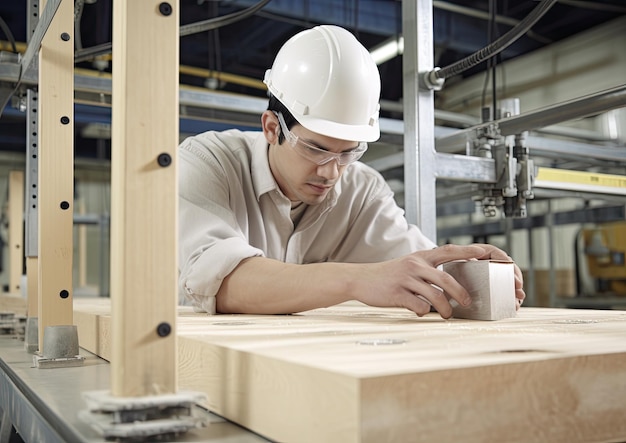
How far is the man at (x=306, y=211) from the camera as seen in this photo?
1.23m

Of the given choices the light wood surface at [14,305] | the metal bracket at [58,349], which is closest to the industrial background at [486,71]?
the light wood surface at [14,305]

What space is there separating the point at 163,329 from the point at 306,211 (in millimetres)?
1229

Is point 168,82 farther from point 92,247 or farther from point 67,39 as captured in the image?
point 92,247

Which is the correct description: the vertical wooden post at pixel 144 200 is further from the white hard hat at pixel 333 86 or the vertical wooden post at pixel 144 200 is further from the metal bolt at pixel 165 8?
the white hard hat at pixel 333 86

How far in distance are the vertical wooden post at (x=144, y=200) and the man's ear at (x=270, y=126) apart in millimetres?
1008

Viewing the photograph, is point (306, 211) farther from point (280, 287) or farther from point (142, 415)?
point (142, 415)

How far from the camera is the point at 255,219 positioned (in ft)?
5.77

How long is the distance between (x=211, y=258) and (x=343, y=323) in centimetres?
39

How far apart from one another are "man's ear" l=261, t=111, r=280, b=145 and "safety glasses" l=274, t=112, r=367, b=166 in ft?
0.22

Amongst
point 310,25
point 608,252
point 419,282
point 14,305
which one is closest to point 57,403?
point 419,282

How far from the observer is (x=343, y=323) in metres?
1.08

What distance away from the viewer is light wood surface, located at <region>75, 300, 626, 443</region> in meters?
0.55

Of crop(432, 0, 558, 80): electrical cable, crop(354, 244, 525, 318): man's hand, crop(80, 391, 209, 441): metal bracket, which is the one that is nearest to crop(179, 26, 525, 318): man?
crop(354, 244, 525, 318): man's hand

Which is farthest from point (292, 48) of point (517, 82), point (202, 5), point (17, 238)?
point (517, 82)
